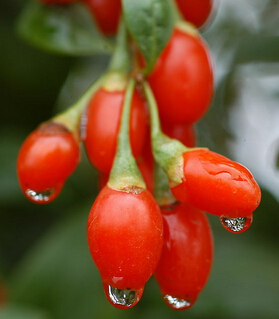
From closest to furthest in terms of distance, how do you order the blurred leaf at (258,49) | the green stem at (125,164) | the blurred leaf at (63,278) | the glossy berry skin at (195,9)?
the green stem at (125,164) < the glossy berry skin at (195,9) < the blurred leaf at (258,49) < the blurred leaf at (63,278)

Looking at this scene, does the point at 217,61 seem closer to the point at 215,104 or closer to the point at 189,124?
the point at 215,104

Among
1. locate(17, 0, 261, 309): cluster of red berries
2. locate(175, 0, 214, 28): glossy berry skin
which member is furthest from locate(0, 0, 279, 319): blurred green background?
locate(17, 0, 261, 309): cluster of red berries

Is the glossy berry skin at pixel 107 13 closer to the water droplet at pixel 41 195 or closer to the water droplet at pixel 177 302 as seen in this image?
the water droplet at pixel 41 195

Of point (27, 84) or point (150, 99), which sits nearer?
point (150, 99)

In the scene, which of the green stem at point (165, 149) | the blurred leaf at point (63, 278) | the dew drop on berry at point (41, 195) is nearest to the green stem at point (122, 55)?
the green stem at point (165, 149)

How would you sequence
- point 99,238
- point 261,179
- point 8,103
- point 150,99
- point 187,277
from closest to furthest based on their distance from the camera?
point 99,238
point 187,277
point 150,99
point 261,179
point 8,103

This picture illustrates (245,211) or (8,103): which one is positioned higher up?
(245,211)

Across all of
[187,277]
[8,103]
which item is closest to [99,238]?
[187,277]

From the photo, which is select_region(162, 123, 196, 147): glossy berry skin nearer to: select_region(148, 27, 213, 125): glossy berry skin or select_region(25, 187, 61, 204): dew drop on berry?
select_region(148, 27, 213, 125): glossy berry skin
